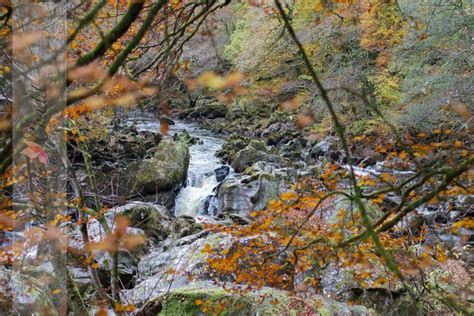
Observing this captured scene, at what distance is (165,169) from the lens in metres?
12.8

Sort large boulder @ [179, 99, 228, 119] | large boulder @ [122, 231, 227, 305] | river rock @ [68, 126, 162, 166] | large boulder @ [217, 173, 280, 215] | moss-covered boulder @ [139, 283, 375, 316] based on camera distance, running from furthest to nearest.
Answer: large boulder @ [179, 99, 228, 119], river rock @ [68, 126, 162, 166], large boulder @ [217, 173, 280, 215], large boulder @ [122, 231, 227, 305], moss-covered boulder @ [139, 283, 375, 316]

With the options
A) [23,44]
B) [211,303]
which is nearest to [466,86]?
[211,303]

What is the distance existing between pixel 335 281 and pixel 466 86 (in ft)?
24.3

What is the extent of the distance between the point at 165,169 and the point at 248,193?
309 cm

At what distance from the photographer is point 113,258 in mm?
3594

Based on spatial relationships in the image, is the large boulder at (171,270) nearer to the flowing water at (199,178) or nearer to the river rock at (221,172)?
the flowing water at (199,178)

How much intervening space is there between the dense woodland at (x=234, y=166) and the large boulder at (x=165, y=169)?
0.23 ft

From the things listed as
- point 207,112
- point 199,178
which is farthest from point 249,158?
point 207,112

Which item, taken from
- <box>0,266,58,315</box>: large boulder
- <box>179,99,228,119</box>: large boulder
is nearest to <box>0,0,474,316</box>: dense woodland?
<box>0,266,58,315</box>: large boulder

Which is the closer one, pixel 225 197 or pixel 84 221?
pixel 84 221

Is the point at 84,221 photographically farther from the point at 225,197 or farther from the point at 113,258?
the point at 225,197

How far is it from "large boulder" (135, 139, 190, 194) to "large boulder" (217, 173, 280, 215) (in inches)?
77.2

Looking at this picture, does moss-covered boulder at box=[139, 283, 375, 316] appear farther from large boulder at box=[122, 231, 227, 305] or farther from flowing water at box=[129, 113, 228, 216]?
flowing water at box=[129, 113, 228, 216]

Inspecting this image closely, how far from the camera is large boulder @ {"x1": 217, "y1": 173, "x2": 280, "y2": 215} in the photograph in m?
10.7
